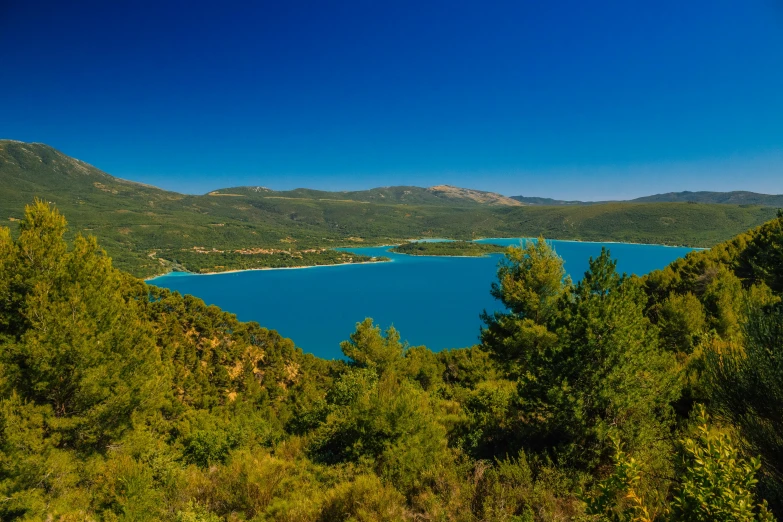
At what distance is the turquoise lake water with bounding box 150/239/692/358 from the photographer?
77.4m

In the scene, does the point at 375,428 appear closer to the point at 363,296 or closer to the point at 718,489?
the point at 718,489

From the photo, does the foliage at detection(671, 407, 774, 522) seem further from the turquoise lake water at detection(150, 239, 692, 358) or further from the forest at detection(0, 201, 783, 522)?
the turquoise lake water at detection(150, 239, 692, 358)

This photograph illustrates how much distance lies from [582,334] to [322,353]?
61.7m

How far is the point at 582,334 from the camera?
327 inches

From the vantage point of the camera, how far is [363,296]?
4392 inches

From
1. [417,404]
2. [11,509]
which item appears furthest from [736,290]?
[11,509]

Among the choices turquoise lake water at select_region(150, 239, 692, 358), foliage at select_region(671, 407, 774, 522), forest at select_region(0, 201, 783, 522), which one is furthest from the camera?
turquoise lake water at select_region(150, 239, 692, 358)

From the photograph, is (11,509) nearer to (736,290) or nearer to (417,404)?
(417,404)

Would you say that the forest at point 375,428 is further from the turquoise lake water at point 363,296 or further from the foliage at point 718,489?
the turquoise lake water at point 363,296

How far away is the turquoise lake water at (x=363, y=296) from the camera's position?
7738cm

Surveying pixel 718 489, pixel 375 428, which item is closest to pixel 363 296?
pixel 375 428

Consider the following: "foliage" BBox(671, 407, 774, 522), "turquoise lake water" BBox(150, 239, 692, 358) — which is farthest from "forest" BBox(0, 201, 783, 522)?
"turquoise lake water" BBox(150, 239, 692, 358)

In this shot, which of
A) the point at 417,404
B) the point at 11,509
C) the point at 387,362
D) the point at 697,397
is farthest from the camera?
the point at 387,362

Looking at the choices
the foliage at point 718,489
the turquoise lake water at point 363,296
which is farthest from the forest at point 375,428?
the turquoise lake water at point 363,296
